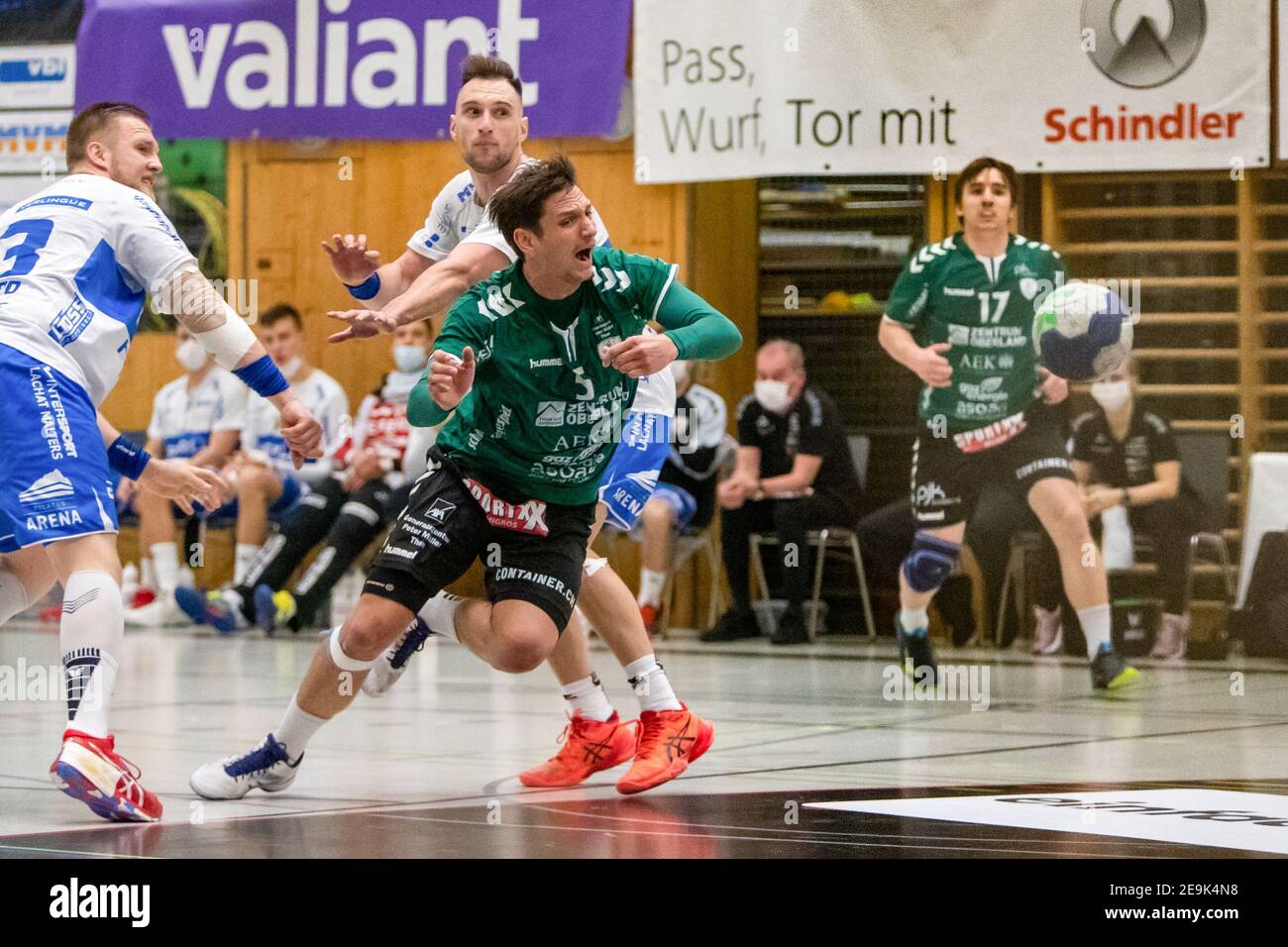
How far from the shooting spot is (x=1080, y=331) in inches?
338

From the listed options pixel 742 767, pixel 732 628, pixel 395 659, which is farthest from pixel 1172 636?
pixel 395 659

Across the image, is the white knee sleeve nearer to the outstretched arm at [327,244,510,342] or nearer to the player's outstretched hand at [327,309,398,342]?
the player's outstretched hand at [327,309,398,342]

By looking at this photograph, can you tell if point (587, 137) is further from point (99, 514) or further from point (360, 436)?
point (99, 514)

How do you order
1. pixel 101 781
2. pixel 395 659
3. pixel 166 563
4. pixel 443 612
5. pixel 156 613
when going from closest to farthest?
pixel 101 781 → pixel 443 612 → pixel 395 659 → pixel 166 563 → pixel 156 613

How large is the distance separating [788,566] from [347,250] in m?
5.86

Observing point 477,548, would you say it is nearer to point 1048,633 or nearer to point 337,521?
point 1048,633

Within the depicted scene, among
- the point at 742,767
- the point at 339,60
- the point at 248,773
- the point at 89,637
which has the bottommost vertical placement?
the point at 742,767

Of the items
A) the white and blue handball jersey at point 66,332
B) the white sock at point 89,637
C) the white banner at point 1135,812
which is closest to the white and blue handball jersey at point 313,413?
the white and blue handball jersey at point 66,332

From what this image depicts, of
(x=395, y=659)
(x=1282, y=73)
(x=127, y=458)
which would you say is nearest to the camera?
(x=127, y=458)

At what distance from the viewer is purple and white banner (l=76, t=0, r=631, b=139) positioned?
12.5 m

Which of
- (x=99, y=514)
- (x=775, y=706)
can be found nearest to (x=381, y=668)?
(x=99, y=514)

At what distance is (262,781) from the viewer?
18.4 feet

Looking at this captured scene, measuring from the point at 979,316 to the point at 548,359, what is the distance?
409 centimetres

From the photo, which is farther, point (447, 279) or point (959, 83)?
point (959, 83)
